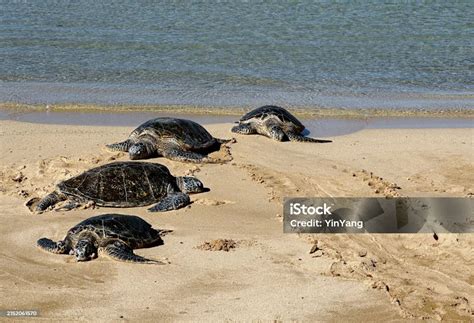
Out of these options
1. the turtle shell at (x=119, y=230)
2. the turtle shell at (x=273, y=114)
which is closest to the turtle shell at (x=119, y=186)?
the turtle shell at (x=119, y=230)

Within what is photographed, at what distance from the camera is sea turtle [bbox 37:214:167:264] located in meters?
7.44

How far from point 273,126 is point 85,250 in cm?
522

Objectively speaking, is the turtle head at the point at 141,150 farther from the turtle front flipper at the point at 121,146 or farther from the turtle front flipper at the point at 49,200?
the turtle front flipper at the point at 49,200

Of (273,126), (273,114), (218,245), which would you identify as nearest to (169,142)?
(273,126)

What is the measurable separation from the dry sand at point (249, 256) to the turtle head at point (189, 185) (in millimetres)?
108

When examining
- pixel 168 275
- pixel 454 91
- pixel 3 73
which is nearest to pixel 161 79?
pixel 3 73

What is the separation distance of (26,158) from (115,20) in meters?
11.6

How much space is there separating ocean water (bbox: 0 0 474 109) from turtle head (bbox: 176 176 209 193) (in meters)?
5.19

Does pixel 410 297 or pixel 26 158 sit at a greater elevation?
pixel 26 158

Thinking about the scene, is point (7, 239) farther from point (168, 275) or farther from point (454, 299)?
point (454, 299)

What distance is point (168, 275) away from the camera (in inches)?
283

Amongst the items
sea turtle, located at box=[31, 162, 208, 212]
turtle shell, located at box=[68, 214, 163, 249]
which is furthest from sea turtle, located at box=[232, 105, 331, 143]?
turtle shell, located at box=[68, 214, 163, 249]

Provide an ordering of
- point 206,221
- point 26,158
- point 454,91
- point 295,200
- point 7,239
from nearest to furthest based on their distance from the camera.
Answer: point 7,239
point 206,221
point 295,200
point 26,158
point 454,91

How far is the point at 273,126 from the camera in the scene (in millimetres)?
12062
